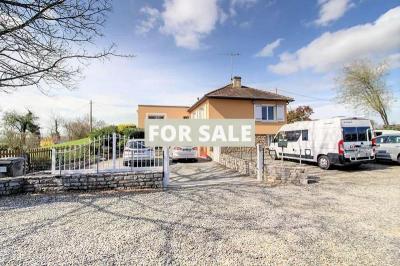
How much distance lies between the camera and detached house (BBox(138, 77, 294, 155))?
17844 millimetres

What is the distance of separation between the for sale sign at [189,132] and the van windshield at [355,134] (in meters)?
5.59

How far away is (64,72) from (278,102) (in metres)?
15.9

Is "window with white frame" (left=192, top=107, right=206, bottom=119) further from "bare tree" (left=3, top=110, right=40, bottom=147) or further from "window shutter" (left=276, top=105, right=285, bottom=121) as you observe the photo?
"bare tree" (left=3, top=110, right=40, bottom=147)

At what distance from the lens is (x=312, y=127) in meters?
12.6

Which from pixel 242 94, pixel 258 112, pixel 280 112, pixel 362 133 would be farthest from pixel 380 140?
pixel 242 94

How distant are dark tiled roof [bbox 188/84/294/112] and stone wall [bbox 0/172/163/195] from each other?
1075cm

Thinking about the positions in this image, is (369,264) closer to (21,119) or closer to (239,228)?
(239,228)

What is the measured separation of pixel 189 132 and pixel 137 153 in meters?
2.03

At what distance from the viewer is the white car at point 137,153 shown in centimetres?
859

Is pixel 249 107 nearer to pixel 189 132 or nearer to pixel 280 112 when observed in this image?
pixel 280 112

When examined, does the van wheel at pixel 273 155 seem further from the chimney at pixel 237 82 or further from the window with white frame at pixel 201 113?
the chimney at pixel 237 82

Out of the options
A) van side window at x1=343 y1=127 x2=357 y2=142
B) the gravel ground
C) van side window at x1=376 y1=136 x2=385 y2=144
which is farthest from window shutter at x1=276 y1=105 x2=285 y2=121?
the gravel ground

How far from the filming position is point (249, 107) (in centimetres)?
1888

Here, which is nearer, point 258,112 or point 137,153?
point 137,153
